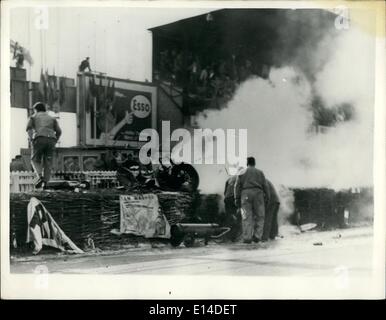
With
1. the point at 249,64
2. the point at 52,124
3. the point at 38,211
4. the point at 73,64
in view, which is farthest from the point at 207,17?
the point at 38,211

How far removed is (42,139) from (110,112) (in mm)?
606

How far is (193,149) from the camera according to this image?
15.1 feet

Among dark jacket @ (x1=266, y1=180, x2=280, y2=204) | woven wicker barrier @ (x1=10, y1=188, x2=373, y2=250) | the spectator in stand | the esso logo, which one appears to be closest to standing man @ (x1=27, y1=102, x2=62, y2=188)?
woven wicker barrier @ (x1=10, y1=188, x2=373, y2=250)

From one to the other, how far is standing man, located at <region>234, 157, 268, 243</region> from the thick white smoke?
0.37 ft

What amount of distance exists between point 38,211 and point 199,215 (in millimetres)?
1332

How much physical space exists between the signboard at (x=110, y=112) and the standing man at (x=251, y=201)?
90 cm

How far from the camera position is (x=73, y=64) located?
4547 mm

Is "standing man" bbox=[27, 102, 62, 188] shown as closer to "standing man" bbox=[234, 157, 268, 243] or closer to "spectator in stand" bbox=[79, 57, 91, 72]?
"spectator in stand" bbox=[79, 57, 91, 72]

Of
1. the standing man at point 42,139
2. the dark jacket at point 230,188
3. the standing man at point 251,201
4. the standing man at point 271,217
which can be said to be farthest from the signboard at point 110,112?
the standing man at point 271,217

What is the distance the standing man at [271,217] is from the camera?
4.63 m

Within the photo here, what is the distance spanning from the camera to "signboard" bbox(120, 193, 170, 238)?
461cm

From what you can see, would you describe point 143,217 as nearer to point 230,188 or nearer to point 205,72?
point 230,188

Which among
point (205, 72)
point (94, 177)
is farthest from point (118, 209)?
point (205, 72)

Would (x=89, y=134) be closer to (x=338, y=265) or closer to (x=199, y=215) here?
(x=199, y=215)
